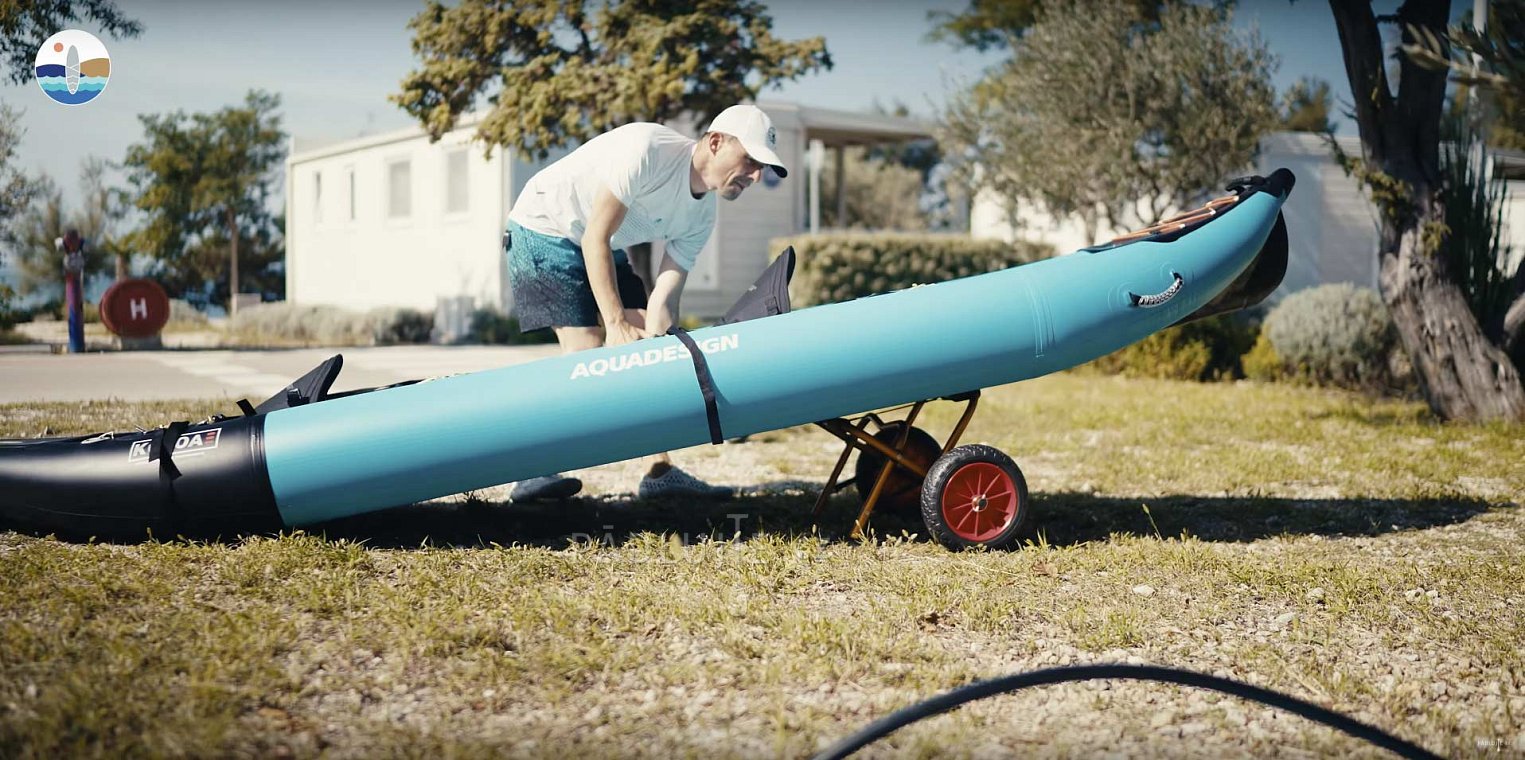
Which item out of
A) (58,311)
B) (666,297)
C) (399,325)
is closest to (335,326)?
(399,325)

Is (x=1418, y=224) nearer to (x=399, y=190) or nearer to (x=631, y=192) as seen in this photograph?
(x=631, y=192)

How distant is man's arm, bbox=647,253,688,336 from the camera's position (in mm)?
5176

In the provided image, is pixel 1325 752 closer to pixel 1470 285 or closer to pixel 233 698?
pixel 233 698

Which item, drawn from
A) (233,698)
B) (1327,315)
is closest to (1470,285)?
(1327,315)

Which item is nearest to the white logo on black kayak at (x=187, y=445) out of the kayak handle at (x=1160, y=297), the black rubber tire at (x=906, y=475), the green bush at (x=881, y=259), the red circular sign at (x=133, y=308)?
the black rubber tire at (x=906, y=475)

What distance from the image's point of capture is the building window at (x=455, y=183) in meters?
18.6

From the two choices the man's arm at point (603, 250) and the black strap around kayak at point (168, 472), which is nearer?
the black strap around kayak at point (168, 472)

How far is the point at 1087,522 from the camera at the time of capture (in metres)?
5.36

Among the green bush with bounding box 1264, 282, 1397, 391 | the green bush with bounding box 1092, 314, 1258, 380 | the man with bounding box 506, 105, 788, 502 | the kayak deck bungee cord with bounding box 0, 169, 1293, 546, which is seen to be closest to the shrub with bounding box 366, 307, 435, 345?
the green bush with bounding box 1092, 314, 1258, 380

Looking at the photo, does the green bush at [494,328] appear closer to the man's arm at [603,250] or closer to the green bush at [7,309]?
the green bush at [7,309]

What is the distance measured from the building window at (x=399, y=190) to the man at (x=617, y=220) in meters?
15.6

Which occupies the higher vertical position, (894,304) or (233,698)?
(894,304)

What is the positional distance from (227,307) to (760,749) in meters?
19.6

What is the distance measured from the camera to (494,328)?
17297mm
